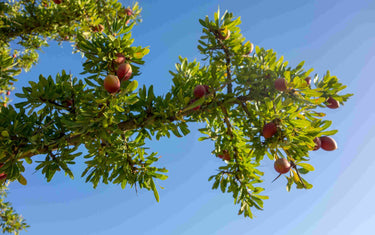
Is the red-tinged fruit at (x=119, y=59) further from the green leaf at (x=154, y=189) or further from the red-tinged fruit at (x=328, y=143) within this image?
the red-tinged fruit at (x=328, y=143)

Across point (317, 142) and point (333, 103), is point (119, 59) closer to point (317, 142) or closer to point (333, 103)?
point (317, 142)

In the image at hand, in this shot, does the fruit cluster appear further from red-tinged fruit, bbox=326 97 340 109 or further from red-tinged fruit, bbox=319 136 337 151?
red-tinged fruit, bbox=326 97 340 109

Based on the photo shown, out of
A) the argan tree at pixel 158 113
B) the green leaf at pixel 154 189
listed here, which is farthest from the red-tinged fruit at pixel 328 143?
the green leaf at pixel 154 189

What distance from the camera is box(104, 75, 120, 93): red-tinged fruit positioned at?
1899 millimetres

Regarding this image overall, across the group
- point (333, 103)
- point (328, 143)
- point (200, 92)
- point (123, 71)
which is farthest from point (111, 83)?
point (333, 103)

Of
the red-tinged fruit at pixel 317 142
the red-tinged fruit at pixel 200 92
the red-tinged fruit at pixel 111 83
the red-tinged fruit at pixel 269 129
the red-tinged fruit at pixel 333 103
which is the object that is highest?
the red-tinged fruit at pixel 111 83

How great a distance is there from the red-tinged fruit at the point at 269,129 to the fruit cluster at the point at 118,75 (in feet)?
3.57

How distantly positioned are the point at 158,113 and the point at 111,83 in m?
0.47

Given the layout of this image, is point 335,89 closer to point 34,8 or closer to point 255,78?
point 255,78

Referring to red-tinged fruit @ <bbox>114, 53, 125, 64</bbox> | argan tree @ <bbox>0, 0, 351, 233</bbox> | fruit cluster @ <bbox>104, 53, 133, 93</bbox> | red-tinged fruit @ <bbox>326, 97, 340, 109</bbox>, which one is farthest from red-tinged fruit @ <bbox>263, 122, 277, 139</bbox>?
red-tinged fruit @ <bbox>114, 53, 125, 64</bbox>

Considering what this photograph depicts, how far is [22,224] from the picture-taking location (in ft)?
18.4

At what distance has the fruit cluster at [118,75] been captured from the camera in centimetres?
191

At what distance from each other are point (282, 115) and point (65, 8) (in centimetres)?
404

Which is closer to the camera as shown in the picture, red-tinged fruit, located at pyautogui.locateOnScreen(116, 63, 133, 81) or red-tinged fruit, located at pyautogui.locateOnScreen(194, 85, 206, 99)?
red-tinged fruit, located at pyautogui.locateOnScreen(116, 63, 133, 81)
